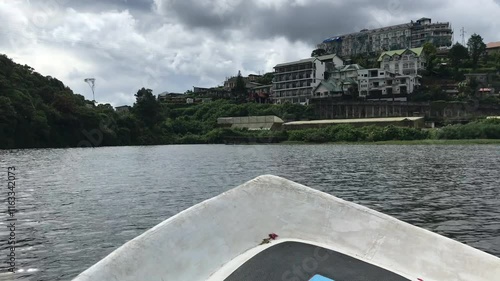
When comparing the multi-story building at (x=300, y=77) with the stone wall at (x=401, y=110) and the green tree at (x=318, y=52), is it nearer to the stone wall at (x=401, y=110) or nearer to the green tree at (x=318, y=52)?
the stone wall at (x=401, y=110)

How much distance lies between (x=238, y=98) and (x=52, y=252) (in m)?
112

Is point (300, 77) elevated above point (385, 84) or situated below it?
above

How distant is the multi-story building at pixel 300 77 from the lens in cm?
10906

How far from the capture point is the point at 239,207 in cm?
586

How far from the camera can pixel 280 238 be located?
5.70m

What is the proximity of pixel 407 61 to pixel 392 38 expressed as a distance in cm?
4872

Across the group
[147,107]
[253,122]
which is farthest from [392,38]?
[147,107]

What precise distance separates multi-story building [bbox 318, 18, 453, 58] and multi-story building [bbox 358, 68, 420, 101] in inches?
1634

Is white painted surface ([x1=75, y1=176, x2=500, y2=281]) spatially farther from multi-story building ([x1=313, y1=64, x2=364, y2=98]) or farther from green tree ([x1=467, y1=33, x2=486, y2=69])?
green tree ([x1=467, y1=33, x2=486, y2=69])

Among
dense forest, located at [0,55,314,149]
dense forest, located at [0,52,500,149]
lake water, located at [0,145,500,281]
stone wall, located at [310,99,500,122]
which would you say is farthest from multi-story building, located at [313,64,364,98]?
lake water, located at [0,145,500,281]

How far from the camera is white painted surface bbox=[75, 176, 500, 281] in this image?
465 cm

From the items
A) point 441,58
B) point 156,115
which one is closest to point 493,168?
point 156,115

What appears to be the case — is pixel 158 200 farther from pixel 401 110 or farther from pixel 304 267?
pixel 401 110

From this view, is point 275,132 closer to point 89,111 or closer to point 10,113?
point 89,111
